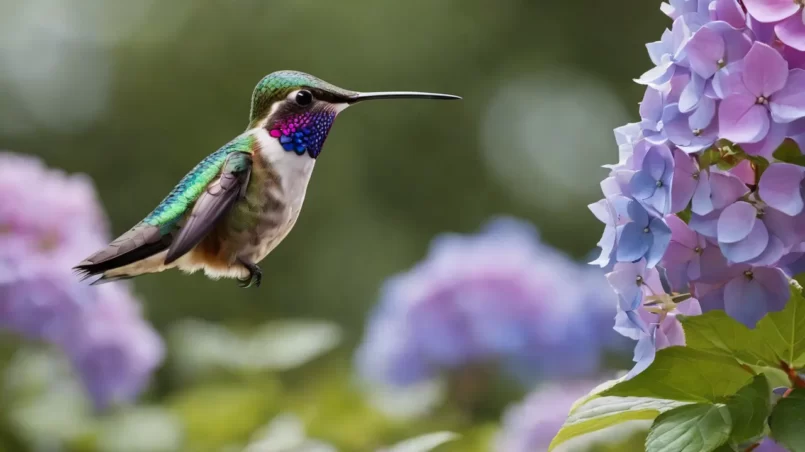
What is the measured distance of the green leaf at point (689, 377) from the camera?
83 centimetres

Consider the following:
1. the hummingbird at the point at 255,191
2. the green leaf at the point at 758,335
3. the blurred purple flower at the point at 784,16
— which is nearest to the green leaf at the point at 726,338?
the green leaf at the point at 758,335

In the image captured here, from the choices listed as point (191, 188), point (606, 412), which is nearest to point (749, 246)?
point (606, 412)

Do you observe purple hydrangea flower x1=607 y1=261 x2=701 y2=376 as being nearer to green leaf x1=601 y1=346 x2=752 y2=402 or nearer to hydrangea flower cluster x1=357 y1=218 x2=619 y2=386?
green leaf x1=601 y1=346 x2=752 y2=402

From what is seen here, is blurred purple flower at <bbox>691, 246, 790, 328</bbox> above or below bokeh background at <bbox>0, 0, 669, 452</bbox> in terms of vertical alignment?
below

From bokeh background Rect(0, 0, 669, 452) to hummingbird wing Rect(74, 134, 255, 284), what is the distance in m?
4.04

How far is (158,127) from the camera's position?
19.6 feet

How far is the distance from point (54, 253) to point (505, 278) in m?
0.92

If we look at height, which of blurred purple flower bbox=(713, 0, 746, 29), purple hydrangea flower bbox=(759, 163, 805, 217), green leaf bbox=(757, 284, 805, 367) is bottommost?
green leaf bbox=(757, 284, 805, 367)

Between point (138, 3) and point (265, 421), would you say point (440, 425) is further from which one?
point (138, 3)

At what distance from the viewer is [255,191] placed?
1119 mm

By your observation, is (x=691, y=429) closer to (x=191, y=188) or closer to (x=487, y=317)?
(x=191, y=188)

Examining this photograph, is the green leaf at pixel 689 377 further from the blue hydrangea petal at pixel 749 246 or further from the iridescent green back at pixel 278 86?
the iridescent green back at pixel 278 86

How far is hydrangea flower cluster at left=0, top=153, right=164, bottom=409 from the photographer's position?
1859 mm

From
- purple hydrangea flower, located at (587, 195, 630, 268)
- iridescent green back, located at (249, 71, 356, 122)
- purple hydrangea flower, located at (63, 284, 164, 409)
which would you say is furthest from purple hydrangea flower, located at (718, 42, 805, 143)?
purple hydrangea flower, located at (63, 284, 164, 409)
